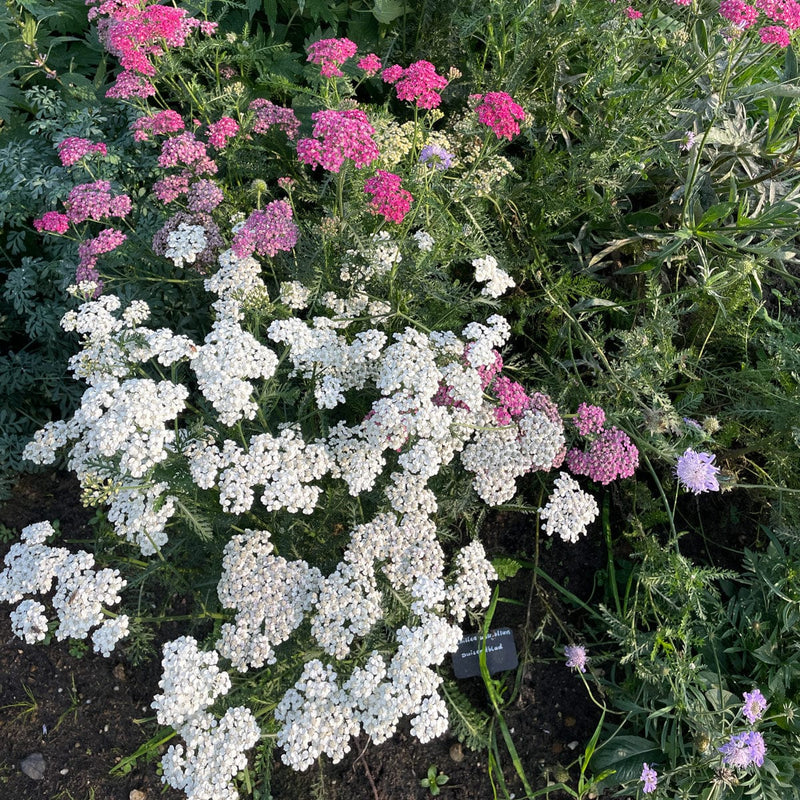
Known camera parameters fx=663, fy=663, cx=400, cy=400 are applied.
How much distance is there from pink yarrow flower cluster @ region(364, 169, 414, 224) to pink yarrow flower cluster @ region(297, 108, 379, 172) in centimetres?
9

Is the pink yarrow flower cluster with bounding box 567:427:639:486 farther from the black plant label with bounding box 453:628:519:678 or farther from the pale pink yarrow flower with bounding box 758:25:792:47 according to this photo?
the pale pink yarrow flower with bounding box 758:25:792:47

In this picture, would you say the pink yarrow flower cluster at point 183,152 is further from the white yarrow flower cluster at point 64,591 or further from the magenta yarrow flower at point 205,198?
the white yarrow flower cluster at point 64,591

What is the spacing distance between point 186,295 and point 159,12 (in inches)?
42.6

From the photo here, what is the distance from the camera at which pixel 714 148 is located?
3150mm

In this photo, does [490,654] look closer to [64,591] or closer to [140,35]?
[64,591]

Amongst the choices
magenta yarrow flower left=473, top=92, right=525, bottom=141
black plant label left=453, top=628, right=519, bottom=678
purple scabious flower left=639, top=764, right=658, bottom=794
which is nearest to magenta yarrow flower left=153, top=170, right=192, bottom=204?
magenta yarrow flower left=473, top=92, right=525, bottom=141

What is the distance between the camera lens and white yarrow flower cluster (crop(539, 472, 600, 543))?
221 cm

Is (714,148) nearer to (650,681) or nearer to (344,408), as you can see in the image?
(344,408)

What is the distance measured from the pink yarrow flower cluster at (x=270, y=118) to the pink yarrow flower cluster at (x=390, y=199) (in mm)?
823

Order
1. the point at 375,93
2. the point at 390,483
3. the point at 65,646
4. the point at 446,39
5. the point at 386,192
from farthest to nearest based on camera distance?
the point at 375,93 → the point at 446,39 → the point at 65,646 → the point at 390,483 → the point at 386,192

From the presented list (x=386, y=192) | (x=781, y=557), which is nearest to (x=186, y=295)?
(x=386, y=192)

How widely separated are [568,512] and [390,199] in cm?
119

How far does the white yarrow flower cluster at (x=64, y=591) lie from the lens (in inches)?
77.1

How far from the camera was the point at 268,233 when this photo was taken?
2285 millimetres
